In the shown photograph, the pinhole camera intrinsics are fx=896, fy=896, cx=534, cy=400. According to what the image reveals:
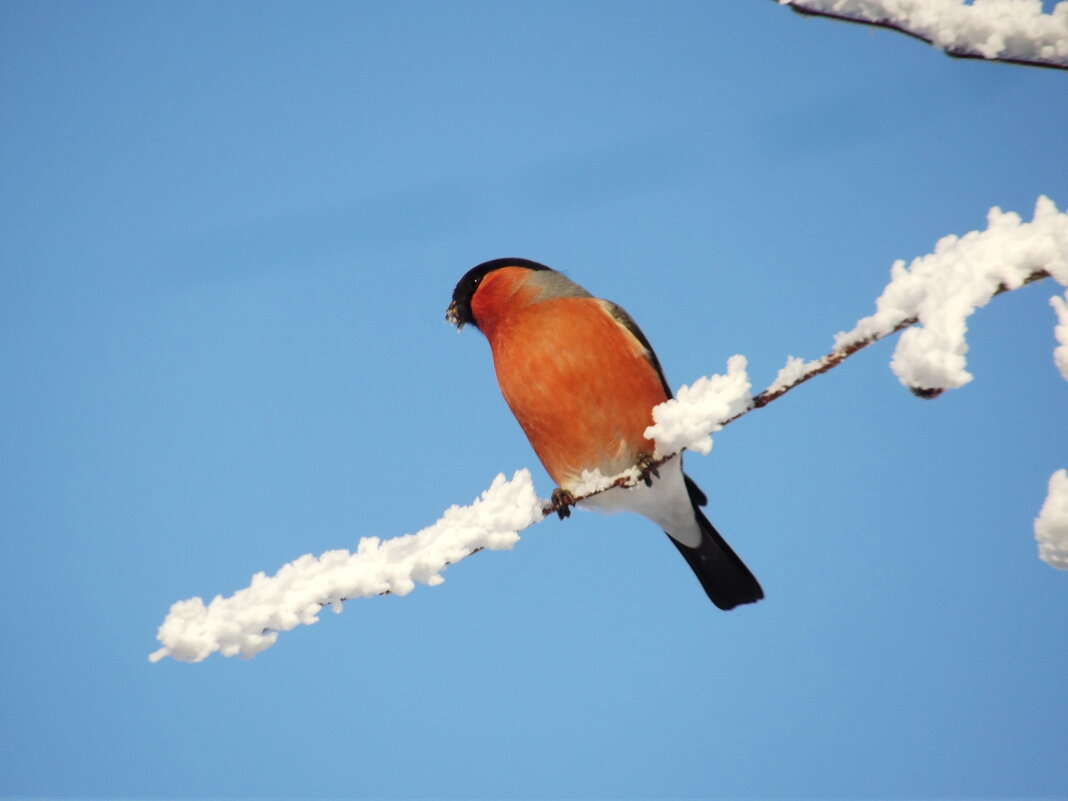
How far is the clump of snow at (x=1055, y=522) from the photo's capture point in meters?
0.87

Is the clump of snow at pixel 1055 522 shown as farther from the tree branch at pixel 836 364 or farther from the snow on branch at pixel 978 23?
the snow on branch at pixel 978 23

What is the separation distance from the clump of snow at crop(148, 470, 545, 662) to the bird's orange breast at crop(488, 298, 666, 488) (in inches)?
35.9

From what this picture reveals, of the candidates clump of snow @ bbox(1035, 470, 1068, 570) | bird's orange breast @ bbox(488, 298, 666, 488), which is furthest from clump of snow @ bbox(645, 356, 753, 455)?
bird's orange breast @ bbox(488, 298, 666, 488)

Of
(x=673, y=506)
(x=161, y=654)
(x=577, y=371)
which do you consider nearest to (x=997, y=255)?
(x=161, y=654)

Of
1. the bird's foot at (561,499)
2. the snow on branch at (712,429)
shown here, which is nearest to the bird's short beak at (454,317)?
the bird's foot at (561,499)

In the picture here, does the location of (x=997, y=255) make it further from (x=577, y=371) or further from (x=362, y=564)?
(x=577, y=371)

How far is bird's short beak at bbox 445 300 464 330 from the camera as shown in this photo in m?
2.54

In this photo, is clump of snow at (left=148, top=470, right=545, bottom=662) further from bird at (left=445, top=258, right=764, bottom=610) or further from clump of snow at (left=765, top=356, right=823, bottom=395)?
bird at (left=445, top=258, right=764, bottom=610)

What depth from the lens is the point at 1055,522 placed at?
868 mm

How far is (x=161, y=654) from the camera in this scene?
3.53 ft

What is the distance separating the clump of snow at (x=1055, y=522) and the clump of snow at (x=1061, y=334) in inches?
5.4

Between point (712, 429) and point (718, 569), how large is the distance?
173cm

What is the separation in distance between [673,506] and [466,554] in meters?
1.57

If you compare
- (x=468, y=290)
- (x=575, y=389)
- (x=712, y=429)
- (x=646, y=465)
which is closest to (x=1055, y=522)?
(x=712, y=429)
